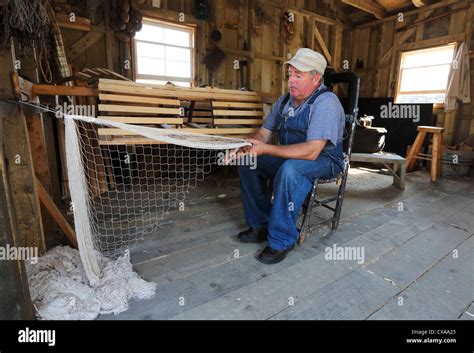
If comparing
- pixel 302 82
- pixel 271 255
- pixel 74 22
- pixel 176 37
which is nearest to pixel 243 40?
pixel 176 37

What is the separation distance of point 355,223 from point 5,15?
2.62 meters

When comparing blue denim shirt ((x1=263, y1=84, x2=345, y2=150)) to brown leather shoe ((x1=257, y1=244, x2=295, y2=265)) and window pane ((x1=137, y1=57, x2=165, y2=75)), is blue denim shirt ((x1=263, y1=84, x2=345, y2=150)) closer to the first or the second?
brown leather shoe ((x1=257, y1=244, x2=295, y2=265))

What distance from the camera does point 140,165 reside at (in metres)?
3.74

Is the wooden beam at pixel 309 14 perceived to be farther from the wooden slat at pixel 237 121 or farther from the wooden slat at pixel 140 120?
the wooden slat at pixel 140 120

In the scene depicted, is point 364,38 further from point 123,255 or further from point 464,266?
point 123,255

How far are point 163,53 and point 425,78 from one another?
495cm

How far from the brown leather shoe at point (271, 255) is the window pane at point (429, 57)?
5606 millimetres

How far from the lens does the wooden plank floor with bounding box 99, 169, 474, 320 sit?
4.37 ft

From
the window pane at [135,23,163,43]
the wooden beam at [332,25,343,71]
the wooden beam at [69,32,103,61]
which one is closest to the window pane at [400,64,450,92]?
the wooden beam at [332,25,343,71]

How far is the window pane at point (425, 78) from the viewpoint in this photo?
5.30 m

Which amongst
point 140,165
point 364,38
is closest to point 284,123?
point 140,165

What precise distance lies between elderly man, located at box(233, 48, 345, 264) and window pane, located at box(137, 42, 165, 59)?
3.10 metres

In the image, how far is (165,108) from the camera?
2541 millimetres

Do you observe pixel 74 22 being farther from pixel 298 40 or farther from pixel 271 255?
pixel 298 40
